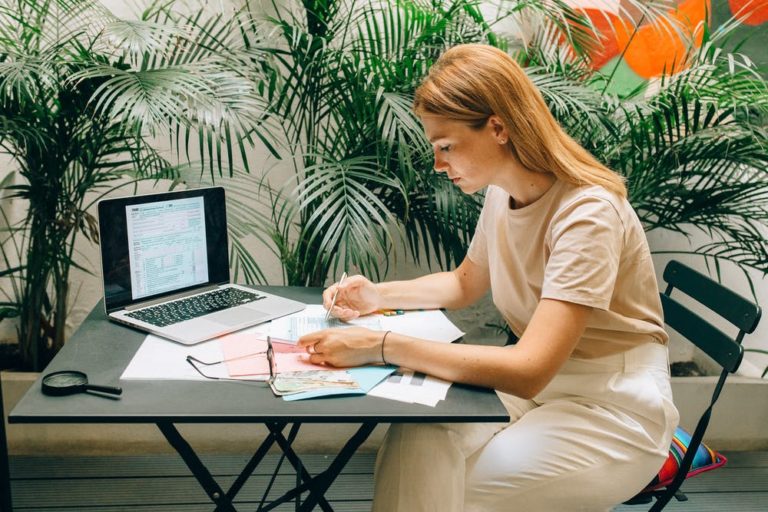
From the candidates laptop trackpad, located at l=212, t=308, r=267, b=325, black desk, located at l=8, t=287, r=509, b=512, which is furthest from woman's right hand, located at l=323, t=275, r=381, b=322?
black desk, located at l=8, t=287, r=509, b=512

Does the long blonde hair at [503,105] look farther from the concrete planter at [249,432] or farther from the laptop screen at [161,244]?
the concrete planter at [249,432]

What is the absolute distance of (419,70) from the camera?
2.17 metres

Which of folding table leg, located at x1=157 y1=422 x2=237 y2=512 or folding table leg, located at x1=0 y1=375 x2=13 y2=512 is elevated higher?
folding table leg, located at x1=157 y1=422 x2=237 y2=512

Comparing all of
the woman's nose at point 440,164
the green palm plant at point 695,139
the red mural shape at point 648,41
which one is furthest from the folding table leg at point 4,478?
the red mural shape at point 648,41

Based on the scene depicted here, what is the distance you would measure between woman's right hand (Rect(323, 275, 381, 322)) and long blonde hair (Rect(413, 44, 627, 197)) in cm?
42

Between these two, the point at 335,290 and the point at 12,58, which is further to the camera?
the point at 12,58

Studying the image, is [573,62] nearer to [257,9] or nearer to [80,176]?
[257,9]

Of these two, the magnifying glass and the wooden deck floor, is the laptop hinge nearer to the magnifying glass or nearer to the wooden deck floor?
the magnifying glass

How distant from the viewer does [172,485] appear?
2.31 metres

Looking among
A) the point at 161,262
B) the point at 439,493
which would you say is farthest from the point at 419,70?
the point at 439,493

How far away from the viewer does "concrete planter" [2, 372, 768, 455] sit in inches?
95.3

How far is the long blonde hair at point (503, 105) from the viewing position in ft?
4.76

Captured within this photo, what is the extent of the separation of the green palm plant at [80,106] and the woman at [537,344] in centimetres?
68

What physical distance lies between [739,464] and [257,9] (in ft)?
7.82
